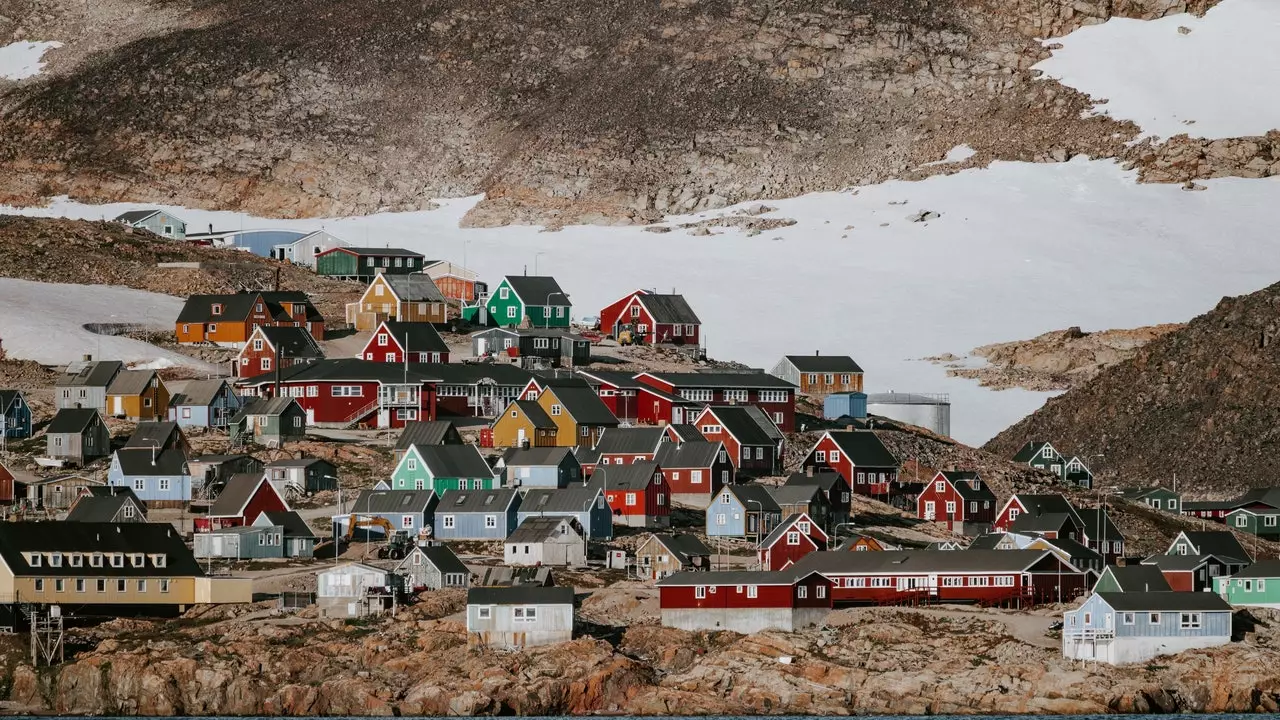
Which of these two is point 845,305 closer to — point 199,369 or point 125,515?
point 199,369

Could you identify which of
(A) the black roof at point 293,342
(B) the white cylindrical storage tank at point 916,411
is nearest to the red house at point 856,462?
(B) the white cylindrical storage tank at point 916,411

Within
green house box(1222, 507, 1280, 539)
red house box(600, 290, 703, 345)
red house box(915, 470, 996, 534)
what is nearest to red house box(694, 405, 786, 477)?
red house box(915, 470, 996, 534)

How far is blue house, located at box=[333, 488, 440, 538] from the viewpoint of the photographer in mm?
92312

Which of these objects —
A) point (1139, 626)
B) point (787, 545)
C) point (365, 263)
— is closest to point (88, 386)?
point (787, 545)

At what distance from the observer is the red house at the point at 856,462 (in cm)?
10625

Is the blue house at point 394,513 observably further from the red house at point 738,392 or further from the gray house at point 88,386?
the red house at point 738,392

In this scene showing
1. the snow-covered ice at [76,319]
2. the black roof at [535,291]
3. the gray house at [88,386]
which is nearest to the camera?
the gray house at [88,386]

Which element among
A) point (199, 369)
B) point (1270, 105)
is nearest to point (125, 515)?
point (199, 369)

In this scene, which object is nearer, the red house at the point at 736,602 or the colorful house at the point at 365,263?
the red house at the point at 736,602

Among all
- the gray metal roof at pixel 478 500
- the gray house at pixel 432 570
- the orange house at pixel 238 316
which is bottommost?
the gray house at pixel 432 570

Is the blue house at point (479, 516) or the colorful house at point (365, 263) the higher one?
the colorful house at point (365, 263)

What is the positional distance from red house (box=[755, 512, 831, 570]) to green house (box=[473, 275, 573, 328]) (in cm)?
5270

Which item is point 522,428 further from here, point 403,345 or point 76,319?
point 76,319

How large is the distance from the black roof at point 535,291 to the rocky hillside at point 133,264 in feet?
32.9
